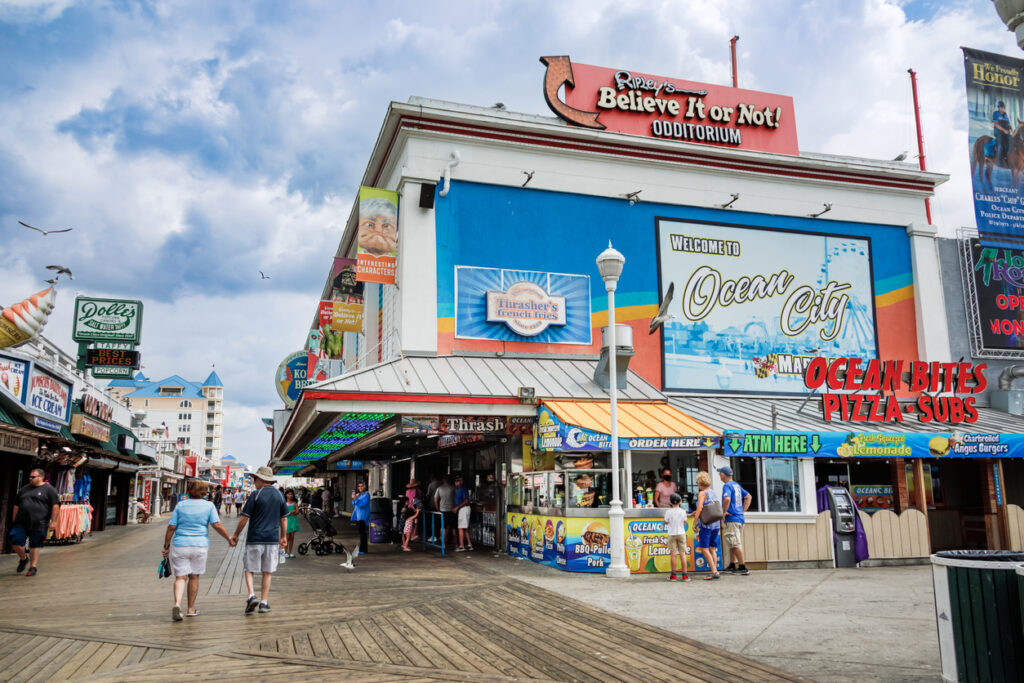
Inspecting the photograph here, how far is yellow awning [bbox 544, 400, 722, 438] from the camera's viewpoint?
44.9 feet

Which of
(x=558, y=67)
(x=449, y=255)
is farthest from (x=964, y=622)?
(x=558, y=67)

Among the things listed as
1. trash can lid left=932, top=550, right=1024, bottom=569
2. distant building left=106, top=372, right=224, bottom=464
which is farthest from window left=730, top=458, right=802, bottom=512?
distant building left=106, top=372, right=224, bottom=464

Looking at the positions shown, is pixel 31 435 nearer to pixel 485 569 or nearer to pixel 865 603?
pixel 485 569

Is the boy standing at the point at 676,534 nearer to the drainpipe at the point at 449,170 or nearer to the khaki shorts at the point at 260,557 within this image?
the khaki shorts at the point at 260,557

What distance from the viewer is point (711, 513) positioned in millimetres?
12211

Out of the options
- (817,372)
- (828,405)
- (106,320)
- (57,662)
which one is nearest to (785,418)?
(828,405)

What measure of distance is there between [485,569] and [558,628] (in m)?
5.46

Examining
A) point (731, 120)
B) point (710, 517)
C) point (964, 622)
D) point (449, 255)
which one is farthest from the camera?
point (731, 120)

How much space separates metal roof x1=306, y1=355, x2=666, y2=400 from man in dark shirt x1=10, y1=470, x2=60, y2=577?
15.9ft

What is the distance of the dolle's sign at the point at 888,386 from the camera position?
1593cm

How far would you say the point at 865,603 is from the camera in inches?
384

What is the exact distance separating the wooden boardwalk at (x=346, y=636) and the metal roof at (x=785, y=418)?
605 centimetres

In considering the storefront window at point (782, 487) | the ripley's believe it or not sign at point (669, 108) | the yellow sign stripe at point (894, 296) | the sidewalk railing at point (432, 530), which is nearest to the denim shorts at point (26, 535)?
the sidewalk railing at point (432, 530)

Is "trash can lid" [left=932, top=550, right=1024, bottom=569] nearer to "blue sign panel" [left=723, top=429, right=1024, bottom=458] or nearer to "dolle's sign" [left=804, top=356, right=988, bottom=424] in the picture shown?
"blue sign panel" [left=723, top=429, right=1024, bottom=458]
